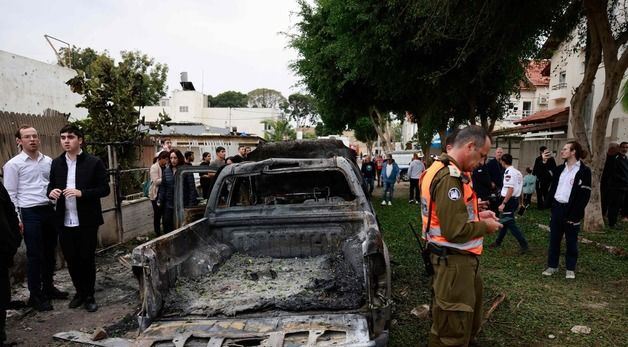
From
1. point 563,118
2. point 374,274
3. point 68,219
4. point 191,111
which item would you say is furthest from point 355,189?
point 191,111

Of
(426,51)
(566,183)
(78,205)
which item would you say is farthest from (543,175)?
(78,205)

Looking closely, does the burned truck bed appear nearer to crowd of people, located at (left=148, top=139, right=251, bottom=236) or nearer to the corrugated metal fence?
crowd of people, located at (left=148, top=139, right=251, bottom=236)

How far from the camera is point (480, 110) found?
46.4 feet

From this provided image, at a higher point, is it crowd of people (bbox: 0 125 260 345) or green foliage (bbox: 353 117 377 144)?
green foliage (bbox: 353 117 377 144)

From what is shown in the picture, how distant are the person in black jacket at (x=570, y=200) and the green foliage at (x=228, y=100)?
7689 centimetres

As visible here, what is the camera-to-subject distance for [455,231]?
8.91 ft

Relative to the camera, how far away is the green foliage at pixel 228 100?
79075 millimetres

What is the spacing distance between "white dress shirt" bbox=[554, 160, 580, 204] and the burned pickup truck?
8.87 ft

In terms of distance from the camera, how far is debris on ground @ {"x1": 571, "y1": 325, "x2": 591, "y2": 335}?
13.1 feet

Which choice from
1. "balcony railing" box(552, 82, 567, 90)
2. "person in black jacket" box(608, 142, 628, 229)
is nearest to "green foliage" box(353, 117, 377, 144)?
A: "balcony railing" box(552, 82, 567, 90)

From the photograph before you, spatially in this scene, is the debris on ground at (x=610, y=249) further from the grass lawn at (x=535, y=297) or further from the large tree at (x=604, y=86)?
the large tree at (x=604, y=86)

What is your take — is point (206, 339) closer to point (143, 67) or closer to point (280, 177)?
point (280, 177)

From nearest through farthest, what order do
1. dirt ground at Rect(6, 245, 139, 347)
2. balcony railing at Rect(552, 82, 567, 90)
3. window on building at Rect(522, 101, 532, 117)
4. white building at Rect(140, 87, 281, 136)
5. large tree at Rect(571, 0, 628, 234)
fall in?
1. dirt ground at Rect(6, 245, 139, 347)
2. large tree at Rect(571, 0, 628, 234)
3. balcony railing at Rect(552, 82, 567, 90)
4. window on building at Rect(522, 101, 532, 117)
5. white building at Rect(140, 87, 281, 136)

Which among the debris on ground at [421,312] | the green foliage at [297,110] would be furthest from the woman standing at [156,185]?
the green foliage at [297,110]
